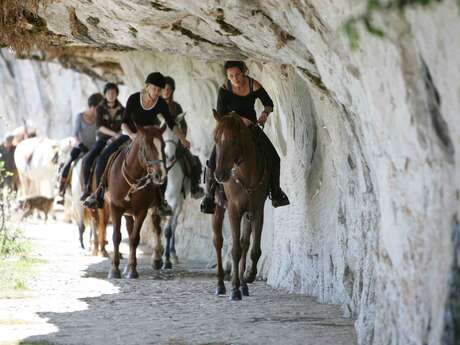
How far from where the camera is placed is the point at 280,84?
46.8ft

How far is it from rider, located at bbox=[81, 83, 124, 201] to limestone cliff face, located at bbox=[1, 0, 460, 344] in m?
2.98

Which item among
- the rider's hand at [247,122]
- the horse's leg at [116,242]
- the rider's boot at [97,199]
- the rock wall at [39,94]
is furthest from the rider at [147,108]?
the rock wall at [39,94]

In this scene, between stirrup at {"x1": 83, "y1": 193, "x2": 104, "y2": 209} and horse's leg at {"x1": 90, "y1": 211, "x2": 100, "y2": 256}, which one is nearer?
stirrup at {"x1": 83, "y1": 193, "x2": 104, "y2": 209}

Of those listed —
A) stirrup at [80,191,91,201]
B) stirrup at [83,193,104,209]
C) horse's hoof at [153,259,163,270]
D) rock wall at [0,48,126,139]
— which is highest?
rock wall at [0,48,126,139]

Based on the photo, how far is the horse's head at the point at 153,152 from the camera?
594 inches

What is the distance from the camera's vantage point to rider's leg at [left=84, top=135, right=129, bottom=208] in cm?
1688

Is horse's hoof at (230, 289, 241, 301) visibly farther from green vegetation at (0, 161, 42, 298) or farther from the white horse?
the white horse

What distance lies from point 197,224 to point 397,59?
Answer: 14.8 m

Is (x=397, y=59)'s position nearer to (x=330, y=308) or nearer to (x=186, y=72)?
(x=330, y=308)

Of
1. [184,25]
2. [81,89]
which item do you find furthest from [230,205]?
[81,89]

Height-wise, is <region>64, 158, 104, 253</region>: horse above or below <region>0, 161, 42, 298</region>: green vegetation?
above

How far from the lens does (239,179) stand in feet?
42.4

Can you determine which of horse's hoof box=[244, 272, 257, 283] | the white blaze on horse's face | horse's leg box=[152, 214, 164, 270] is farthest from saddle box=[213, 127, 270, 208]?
horse's leg box=[152, 214, 164, 270]

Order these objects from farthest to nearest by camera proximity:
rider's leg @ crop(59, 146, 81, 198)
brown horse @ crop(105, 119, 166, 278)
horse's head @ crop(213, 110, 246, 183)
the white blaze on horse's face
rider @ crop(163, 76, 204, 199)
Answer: rider's leg @ crop(59, 146, 81, 198)
rider @ crop(163, 76, 204, 199)
brown horse @ crop(105, 119, 166, 278)
the white blaze on horse's face
horse's head @ crop(213, 110, 246, 183)
